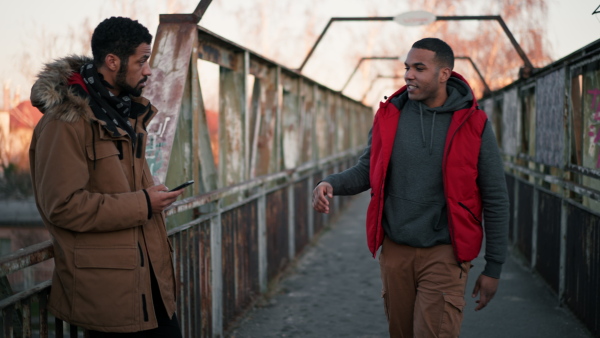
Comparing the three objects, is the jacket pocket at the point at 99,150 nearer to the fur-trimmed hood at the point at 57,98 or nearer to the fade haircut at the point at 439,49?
the fur-trimmed hood at the point at 57,98

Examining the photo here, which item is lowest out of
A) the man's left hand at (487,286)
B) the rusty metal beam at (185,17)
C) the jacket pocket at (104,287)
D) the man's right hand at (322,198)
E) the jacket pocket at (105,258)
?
the man's left hand at (487,286)

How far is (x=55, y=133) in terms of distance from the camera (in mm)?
2457

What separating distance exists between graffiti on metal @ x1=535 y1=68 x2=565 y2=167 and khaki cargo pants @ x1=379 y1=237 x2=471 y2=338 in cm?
349

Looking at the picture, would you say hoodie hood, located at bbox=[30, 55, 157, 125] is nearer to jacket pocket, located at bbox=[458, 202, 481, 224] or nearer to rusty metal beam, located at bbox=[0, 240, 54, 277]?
rusty metal beam, located at bbox=[0, 240, 54, 277]

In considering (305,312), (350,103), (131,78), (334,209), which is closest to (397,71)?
(350,103)

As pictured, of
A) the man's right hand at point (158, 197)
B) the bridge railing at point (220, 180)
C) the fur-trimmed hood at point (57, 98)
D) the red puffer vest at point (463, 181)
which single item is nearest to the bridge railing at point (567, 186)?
the red puffer vest at point (463, 181)

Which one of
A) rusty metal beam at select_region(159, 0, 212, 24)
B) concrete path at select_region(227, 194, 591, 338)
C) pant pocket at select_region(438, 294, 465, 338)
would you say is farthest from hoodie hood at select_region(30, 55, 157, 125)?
concrete path at select_region(227, 194, 591, 338)

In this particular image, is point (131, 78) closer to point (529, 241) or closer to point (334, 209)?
point (529, 241)

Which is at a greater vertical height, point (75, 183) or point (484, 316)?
point (75, 183)

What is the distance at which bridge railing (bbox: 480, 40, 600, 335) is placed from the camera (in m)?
5.37

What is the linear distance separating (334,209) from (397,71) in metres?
27.7

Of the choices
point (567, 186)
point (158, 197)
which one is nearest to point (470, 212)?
point (158, 197)

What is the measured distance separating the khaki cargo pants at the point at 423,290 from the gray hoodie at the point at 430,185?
0.07 m

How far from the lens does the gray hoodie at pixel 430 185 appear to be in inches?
129
